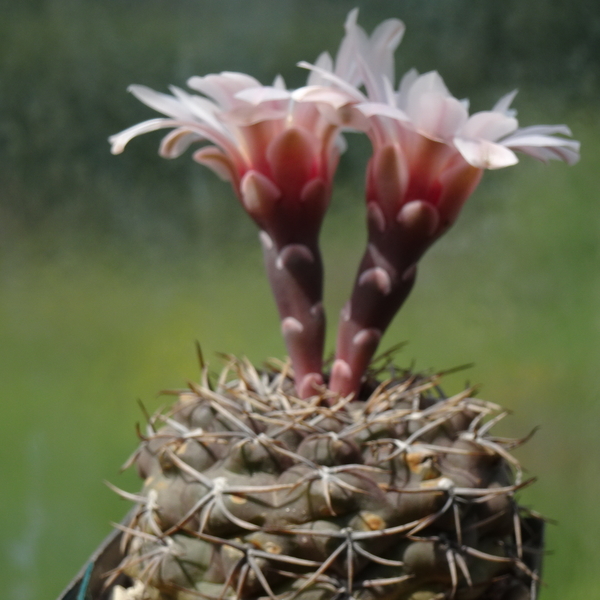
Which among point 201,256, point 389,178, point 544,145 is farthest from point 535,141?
point 201,256

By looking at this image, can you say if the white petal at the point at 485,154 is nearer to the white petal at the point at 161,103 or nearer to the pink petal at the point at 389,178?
the pink petal at the point at 389,178

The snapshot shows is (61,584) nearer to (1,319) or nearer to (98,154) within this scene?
(1,319)

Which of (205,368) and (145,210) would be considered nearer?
(205,368)

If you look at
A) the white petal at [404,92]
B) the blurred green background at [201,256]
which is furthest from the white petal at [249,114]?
the blurred green background at [201,256]

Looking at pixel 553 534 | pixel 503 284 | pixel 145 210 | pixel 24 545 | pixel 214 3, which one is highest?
pixel 214 3

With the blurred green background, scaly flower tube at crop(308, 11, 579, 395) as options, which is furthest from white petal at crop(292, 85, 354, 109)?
the blurred green background

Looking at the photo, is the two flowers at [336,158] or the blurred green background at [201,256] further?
the blurred green background at [201,256]

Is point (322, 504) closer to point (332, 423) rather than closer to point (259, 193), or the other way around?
point (332, 423)

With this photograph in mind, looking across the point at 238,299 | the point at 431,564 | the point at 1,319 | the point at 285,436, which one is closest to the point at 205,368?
the point at 285,436
